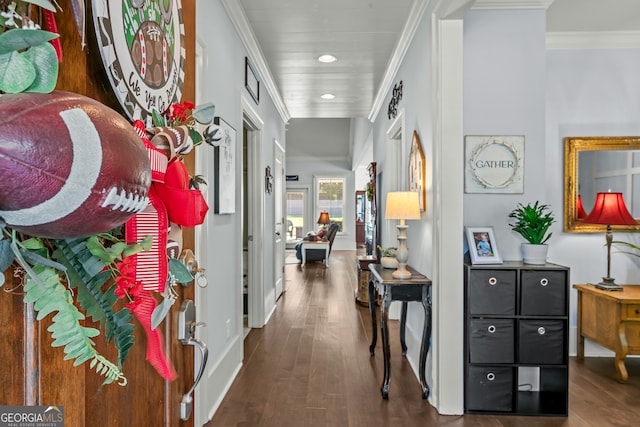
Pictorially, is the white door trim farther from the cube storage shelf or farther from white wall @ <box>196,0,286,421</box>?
the cube storage shelf

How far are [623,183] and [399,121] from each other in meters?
2.00

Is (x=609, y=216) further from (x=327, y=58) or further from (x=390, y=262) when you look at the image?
(x=327, y=58)

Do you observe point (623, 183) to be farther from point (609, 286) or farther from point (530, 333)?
point (530, 333)

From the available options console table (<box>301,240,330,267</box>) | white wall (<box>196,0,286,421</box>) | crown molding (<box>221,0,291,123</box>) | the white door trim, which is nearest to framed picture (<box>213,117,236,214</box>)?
white wall (<box>196,0,286,421</box>)

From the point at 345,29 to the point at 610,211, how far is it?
2.58 m

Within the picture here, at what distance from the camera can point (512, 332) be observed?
2350 millimetres

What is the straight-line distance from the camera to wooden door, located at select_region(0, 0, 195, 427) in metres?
0.40

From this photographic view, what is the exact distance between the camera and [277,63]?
12.7 feet

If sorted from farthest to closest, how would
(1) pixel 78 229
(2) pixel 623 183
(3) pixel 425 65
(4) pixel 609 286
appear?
1. (2) pixel 623 183
2. (4) pixel 609 286
3. (3) pixel 425 65
4. (1) pixel 78 229

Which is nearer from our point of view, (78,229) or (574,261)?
(78,229)

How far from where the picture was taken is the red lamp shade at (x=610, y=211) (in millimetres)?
2920

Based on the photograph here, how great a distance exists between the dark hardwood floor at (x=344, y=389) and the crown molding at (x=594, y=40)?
2681 millimetres

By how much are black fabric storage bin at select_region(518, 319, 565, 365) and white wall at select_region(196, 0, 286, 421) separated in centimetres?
194

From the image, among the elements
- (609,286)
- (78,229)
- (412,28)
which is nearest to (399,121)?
(412,28)
